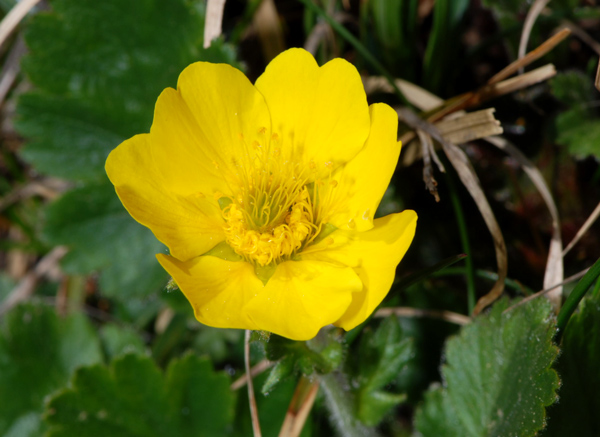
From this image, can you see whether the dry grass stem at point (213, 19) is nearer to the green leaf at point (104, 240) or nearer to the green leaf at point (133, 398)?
the green leaf at point (104, 240)

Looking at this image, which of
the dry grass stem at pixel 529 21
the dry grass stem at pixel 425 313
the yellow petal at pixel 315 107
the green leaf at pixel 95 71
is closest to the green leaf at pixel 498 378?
the dry grass stem at pixel 425 313

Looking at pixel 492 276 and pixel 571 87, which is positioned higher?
pixel 571 87

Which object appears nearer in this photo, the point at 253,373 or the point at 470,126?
the point at 470,126

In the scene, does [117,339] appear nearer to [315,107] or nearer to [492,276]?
[315,107]

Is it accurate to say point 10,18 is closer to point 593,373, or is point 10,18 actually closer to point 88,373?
point 88,373

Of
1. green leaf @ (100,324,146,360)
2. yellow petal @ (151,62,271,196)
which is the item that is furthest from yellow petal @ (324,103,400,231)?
green leaf @ (100,324,146,360)

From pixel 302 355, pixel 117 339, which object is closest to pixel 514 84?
pixel 302 355
